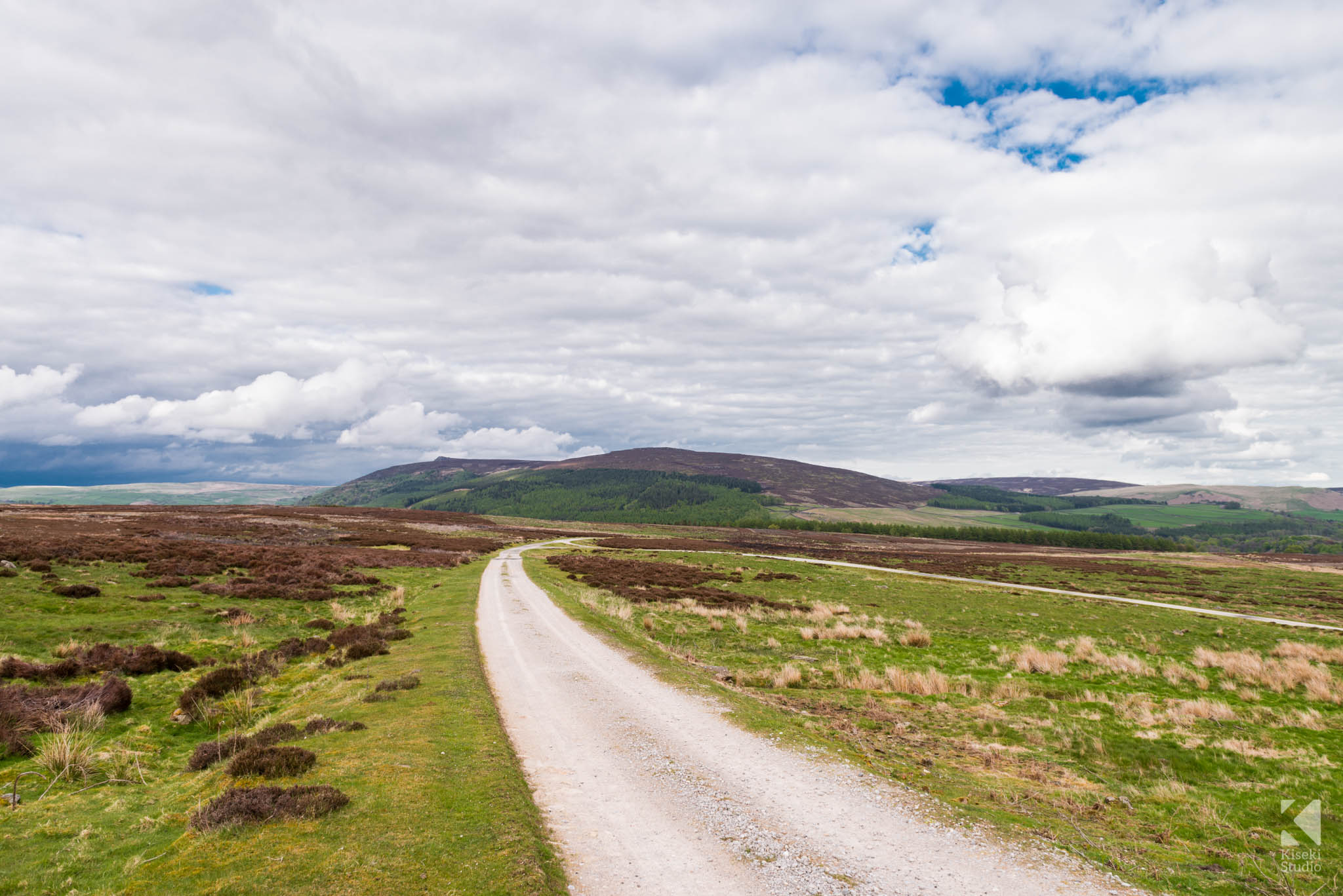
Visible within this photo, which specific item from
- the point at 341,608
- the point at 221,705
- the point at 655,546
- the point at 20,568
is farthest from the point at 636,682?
the point at 655,546

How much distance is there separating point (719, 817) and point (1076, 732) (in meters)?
13.2

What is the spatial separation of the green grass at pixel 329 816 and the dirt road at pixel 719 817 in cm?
95

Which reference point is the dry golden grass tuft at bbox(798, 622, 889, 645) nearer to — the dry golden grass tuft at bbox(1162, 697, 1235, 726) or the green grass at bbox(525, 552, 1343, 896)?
the green grass at bbox(525, 552, 1343, 896)

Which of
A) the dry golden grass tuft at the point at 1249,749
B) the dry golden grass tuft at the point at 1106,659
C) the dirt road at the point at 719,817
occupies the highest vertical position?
the dirt road at the point at 719,817

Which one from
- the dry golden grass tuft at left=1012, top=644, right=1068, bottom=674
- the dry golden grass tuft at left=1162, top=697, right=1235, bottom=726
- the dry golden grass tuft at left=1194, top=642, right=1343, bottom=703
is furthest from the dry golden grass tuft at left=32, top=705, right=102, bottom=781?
the dry golden grass tuft at left=1194, top=642, right=1343, bottom=703

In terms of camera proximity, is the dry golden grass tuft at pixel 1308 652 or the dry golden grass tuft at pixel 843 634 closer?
the dry golden grass tuft at pixel 1308 652

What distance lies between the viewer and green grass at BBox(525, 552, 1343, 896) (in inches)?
413

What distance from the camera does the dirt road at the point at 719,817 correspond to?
8.65 meters

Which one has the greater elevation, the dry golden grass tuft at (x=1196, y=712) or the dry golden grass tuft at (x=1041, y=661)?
the dry golden grass tuft at (x=1196, y=712)

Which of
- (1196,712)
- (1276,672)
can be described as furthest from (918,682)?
(1276,672)

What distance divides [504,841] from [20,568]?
126 feet

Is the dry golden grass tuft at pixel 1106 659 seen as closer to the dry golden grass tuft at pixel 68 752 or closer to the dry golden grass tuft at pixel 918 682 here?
the dry golden grass tuft at pixel 918 682

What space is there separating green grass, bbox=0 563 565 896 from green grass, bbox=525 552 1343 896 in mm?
7995

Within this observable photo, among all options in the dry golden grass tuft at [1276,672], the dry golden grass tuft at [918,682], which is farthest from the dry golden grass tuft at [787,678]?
the dry golden grass tuft at [1276,672]
